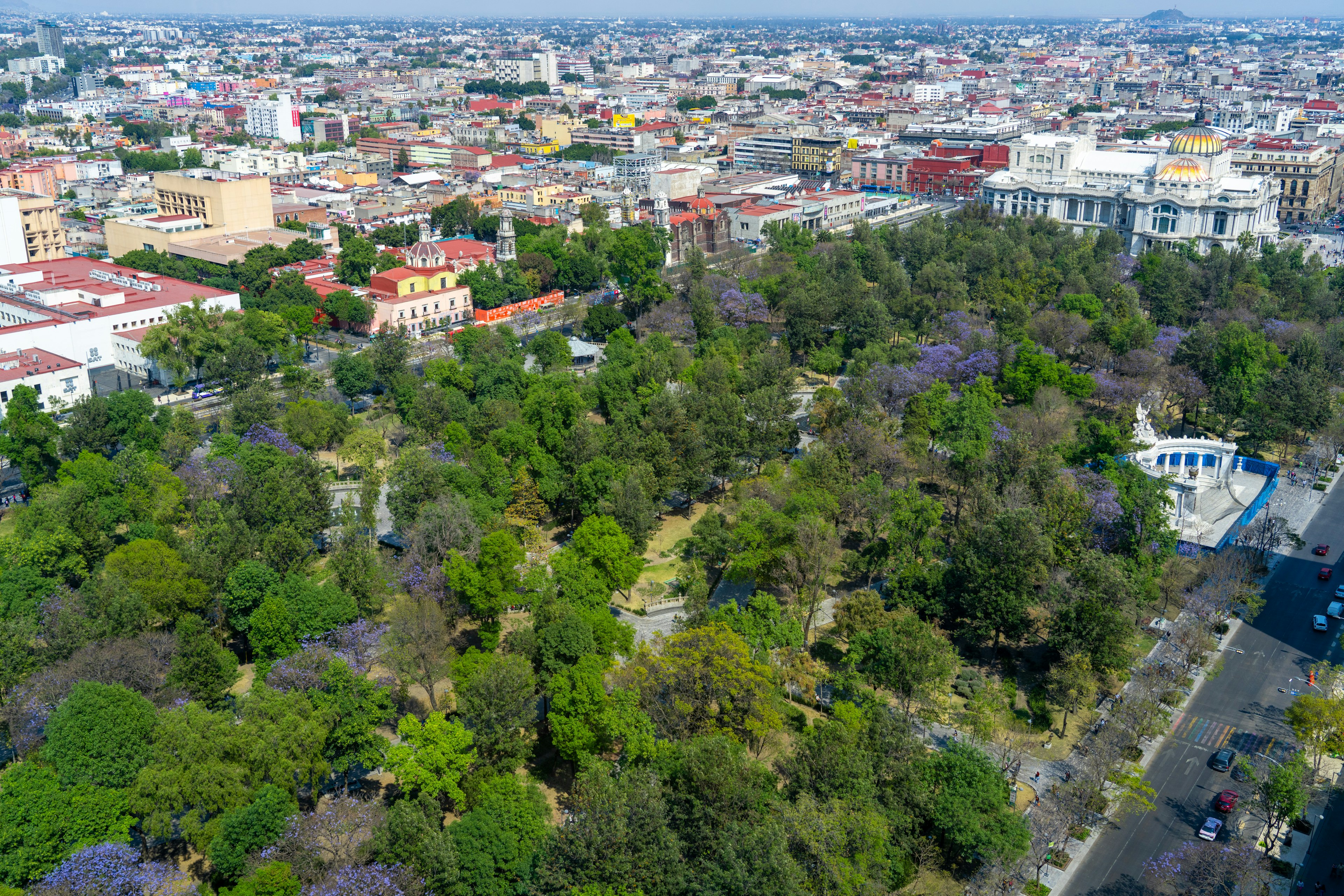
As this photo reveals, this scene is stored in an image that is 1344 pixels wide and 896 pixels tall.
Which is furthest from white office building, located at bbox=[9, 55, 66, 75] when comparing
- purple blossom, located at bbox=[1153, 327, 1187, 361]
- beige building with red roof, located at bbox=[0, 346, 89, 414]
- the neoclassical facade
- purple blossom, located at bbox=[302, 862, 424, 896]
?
purple blossom, located at bbox=[302, 862, 424, 896]

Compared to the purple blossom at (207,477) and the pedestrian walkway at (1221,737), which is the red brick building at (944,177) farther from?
the purple blossom at (207,477)

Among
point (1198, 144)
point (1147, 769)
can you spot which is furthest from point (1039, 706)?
point (1198, 144)

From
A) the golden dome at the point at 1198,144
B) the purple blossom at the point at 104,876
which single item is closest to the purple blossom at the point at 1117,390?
the golden dome at the point at 1198,144

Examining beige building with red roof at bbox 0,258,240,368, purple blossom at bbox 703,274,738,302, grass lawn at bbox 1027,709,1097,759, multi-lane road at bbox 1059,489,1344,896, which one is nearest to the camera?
multi-lane road at bbox 1059,489,1344,896

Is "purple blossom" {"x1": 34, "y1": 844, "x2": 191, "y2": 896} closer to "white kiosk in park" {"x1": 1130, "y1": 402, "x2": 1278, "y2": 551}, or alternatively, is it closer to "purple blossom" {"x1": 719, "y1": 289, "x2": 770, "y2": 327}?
"white kiosk in park" {"x1": 1130, "y1": 402, "x2": 1278, "y2": 551}

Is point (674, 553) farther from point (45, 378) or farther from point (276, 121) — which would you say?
point (276, 121)
